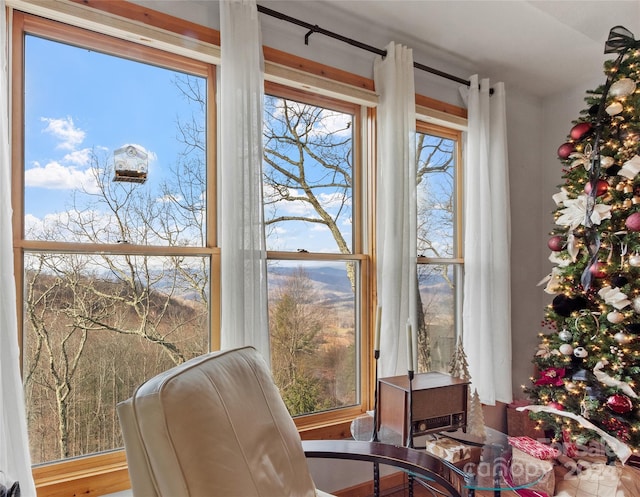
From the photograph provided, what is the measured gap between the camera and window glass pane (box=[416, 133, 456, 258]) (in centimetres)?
288

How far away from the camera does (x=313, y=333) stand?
240cm

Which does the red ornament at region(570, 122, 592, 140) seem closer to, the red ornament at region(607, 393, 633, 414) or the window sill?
the red ornament at region(607, 393, 633, 414)

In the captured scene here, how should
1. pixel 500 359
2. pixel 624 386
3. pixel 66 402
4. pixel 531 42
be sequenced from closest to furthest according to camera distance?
Result: pixel 66 402
pixel 624 386
pixel 531 42
pixel 500 359

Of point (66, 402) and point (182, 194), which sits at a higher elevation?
point (182, 194)

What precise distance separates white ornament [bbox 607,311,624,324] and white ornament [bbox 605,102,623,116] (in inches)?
42.0

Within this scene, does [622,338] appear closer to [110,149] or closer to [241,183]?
[241,183]

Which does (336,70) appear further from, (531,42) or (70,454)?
(70,454)

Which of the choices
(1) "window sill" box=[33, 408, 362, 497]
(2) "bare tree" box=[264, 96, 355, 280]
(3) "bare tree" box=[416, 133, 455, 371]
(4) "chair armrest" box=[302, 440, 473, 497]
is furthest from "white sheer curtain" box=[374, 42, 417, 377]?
(1) "window sill" box=[33, 408, 362, 497]

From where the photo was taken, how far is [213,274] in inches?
81.5

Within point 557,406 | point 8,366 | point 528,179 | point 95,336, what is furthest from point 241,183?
point 528,179

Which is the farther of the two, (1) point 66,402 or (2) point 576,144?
(2) point 576,144

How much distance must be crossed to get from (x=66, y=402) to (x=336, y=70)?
6.63 feet

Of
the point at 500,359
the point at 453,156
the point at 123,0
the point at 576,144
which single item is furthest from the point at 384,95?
the point at 500,359

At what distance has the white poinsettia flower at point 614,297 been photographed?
2.30 m
